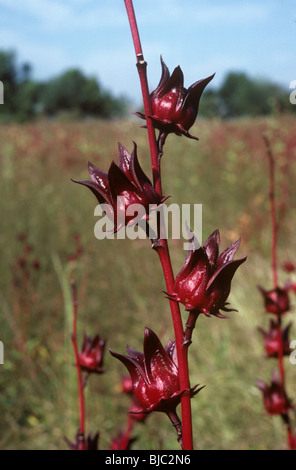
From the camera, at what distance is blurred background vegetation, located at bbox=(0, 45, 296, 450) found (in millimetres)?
2168

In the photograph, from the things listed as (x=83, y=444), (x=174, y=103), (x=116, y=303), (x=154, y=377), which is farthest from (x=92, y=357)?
(x=116, y=303)

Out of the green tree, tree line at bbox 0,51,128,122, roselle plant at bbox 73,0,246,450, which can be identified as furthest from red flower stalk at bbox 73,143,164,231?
the green tree

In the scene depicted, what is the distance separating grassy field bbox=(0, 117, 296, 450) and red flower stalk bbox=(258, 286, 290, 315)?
0.34 meters

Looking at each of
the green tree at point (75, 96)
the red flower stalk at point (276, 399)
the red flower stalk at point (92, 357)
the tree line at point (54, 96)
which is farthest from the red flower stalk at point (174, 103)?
the green tree at point (75, 96)

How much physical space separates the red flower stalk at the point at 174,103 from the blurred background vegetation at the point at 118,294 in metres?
0.69

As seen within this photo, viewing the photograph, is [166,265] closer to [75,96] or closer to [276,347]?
[276,347]

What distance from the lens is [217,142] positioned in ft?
21.0

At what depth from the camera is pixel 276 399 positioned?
119 cm

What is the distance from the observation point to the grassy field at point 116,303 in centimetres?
216

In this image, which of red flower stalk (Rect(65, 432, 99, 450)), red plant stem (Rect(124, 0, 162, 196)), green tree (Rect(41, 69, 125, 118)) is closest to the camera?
red plant stem (Rect(124, 0, 162, 196))

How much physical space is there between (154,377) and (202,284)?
127 millimetres

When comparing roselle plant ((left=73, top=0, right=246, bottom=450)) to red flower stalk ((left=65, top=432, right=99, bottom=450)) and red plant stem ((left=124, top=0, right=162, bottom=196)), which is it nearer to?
red plant stem ((left=124, top=0, right=162, bottom=196))

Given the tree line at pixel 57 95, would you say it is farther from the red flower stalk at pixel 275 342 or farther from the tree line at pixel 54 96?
the red flower stalk at pixel 275 342
